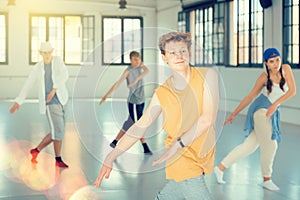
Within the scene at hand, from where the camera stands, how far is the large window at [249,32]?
12.4 m

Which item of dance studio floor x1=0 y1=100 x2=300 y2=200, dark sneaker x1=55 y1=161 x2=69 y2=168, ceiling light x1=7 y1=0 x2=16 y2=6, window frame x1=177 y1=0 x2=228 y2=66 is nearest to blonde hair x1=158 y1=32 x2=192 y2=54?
dance studio floor x1=0 y1=100 x2=300 y2=200

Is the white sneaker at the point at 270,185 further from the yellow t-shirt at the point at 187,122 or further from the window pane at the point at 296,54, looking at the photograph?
the window pane at the point at 296,54

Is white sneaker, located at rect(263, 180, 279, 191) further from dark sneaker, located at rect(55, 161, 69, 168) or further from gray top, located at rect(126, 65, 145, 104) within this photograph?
gray top, located at rect(126, 65, 145, 104)

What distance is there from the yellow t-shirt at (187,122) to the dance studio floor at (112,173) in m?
0.56

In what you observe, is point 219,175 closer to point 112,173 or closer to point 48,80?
point 112,173

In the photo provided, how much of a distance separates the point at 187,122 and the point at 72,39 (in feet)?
56.6

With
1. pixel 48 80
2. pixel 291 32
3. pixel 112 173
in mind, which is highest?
pixel 291 32

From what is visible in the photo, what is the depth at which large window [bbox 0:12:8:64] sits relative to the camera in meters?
18.1

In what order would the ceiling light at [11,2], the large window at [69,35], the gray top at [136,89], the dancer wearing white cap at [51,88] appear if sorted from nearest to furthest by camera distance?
the dancer wearing white cap at [51,88] < the gray top at [136,89] < the ceiling light at [11,2] < the large window at [69,35]

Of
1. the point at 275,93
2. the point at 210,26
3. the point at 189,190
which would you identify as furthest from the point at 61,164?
the point at 210,26

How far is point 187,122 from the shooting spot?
2092 millimetres

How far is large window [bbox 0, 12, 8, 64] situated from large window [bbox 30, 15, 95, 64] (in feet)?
3.46

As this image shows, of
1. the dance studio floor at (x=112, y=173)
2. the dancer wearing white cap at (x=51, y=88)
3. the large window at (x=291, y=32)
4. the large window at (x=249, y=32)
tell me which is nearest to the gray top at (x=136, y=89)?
the dance studio floor at (x=112, y=173)

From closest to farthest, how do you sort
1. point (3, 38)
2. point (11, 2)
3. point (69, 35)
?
point (11, 2), point (3, 38), point (69, 35)
